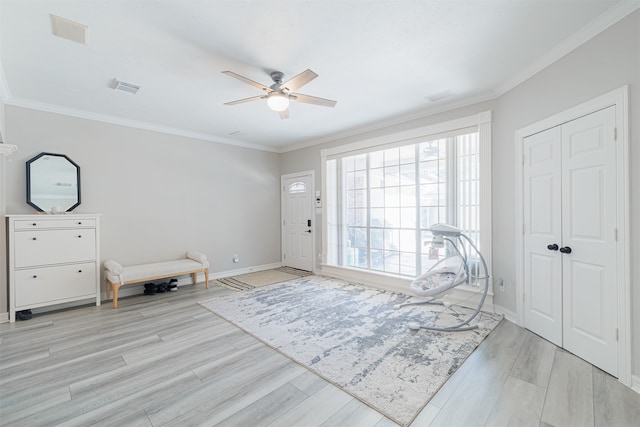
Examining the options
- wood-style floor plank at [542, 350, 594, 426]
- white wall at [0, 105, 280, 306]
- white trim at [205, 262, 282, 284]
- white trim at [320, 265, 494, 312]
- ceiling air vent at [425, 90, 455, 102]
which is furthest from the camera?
white trim at [205, 262, 282, 284]

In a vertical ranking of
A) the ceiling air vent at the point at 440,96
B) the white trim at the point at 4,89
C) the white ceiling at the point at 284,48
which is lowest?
the white trim at the point at 4,89

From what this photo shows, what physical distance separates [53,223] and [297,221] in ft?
12.6

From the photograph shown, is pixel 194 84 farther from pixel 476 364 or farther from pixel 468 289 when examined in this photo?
pixel 468 289

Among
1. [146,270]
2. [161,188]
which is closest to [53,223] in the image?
[146,270]

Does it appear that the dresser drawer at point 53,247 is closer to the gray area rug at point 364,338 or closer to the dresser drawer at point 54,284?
the dresser drawer at point 54,284

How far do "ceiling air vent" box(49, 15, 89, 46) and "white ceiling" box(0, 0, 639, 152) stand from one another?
0.04 m

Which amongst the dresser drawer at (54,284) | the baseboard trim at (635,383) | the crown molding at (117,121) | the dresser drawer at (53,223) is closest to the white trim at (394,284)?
the baseboard trim at (635,383)

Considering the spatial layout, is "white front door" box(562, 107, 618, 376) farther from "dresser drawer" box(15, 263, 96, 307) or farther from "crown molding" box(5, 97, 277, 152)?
"dresser drawer" box(15, 263, 96, 307)

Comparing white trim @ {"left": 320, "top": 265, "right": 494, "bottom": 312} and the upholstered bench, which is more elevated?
the upholstered bench

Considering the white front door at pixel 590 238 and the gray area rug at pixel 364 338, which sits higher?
the white front door at pixel 590 238

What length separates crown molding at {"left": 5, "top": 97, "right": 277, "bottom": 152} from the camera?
136 inches

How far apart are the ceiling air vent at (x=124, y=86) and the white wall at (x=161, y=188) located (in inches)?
52.2

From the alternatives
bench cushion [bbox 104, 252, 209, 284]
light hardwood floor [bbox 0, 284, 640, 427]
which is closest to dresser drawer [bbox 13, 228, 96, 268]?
bench cushion [bbox 104, 252, 209, 284]

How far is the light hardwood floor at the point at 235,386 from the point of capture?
1660mm
